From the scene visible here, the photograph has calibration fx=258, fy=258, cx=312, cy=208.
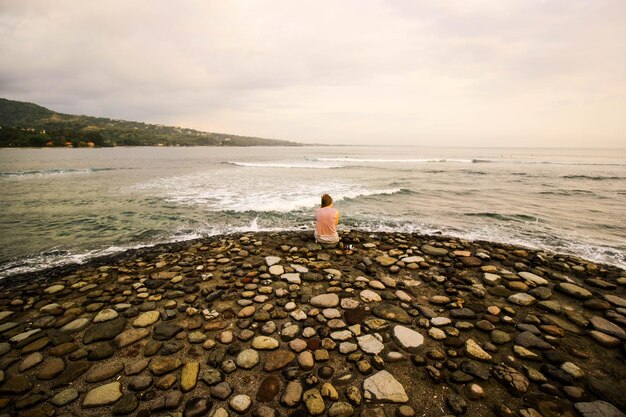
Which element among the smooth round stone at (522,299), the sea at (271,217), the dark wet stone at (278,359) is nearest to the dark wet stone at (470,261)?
the smooth round stone at (522,299)

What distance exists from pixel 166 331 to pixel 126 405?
1.20 meters

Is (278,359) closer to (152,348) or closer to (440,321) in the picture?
(152,348)

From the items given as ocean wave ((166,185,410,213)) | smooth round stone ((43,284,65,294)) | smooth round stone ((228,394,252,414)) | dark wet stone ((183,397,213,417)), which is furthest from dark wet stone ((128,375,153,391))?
ocean wave ((166,185,410,213))

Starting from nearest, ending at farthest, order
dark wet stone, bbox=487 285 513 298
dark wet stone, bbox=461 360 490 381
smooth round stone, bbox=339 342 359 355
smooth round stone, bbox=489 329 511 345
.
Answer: dark wet stone, bbox=461 360 490 381, smooth round stone, bbox=339 342 359 355, smooth round stone, bbox=489 329 511 345, dark wet stone, bbox=487 285 513 298

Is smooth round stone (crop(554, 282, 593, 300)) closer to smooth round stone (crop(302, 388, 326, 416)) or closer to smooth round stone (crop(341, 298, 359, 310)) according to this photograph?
smooth round stone (crop(341, 298, 359, 310))

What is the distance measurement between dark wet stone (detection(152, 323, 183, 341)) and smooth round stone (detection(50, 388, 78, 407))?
100 centimetres

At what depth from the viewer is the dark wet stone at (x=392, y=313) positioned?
423cm

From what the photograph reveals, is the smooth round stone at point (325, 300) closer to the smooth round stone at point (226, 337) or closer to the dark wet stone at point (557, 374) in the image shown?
the smooth round stone at point (226, 337)

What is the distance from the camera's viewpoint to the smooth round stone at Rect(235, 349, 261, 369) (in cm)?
334

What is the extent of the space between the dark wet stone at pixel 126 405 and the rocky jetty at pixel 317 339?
0.06 ft

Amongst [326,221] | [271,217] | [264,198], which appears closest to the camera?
[326,221]

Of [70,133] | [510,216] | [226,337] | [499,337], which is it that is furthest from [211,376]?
[70,133]

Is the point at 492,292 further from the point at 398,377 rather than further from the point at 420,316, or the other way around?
the point at 398,377

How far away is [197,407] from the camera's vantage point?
277cm
